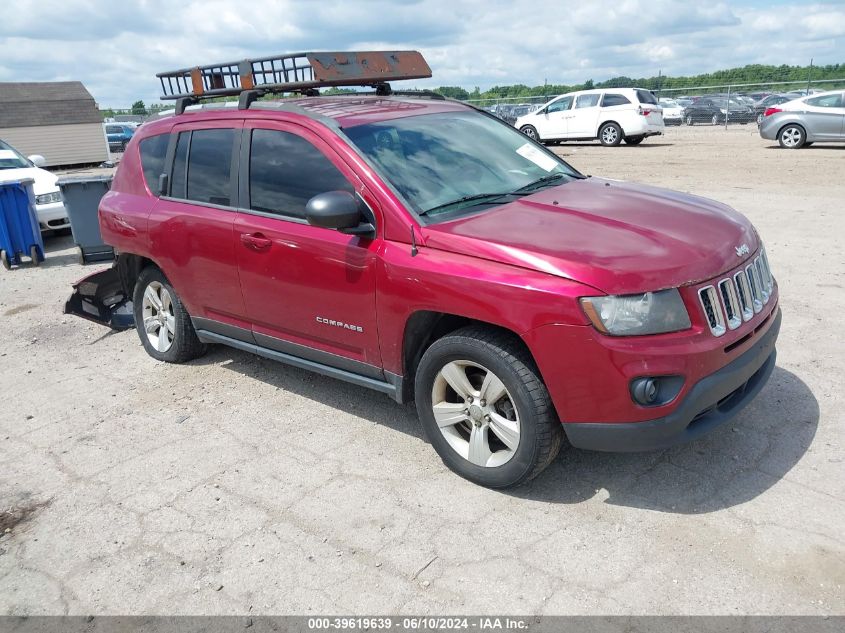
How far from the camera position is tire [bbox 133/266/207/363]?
17.5ft

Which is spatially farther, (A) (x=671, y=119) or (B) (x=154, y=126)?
(A) (x=671, y=119)

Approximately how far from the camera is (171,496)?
3.76 meters

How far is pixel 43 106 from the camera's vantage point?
1308 inches

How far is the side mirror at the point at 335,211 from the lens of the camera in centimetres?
355

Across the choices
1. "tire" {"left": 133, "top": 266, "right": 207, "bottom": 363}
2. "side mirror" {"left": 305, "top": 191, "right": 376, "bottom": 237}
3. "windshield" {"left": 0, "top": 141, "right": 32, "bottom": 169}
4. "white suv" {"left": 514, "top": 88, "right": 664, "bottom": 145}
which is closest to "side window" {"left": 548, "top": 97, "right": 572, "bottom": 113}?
"white suv" {"left": 514, "top": 88, "right": 664, "bottom": 145}

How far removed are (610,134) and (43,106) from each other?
26.5 m

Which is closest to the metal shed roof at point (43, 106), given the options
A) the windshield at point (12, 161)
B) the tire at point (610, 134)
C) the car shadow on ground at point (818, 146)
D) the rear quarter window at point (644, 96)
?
the windshield at point (12, 161)

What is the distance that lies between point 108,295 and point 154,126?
203cm

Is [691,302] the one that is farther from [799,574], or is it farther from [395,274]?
[395,274]

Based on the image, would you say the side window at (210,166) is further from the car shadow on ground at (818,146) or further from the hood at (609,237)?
the car shadow on ground at (818,146)

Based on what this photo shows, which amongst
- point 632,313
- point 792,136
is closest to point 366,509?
point 632,313

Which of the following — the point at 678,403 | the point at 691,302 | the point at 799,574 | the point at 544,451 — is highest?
the point at 691,302

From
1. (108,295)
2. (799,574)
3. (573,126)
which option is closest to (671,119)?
(573,126)

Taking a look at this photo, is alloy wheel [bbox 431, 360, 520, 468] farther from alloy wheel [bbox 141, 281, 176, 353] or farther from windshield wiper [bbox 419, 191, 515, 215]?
alloy wheel [bbox 141, 281, 176, 353]
